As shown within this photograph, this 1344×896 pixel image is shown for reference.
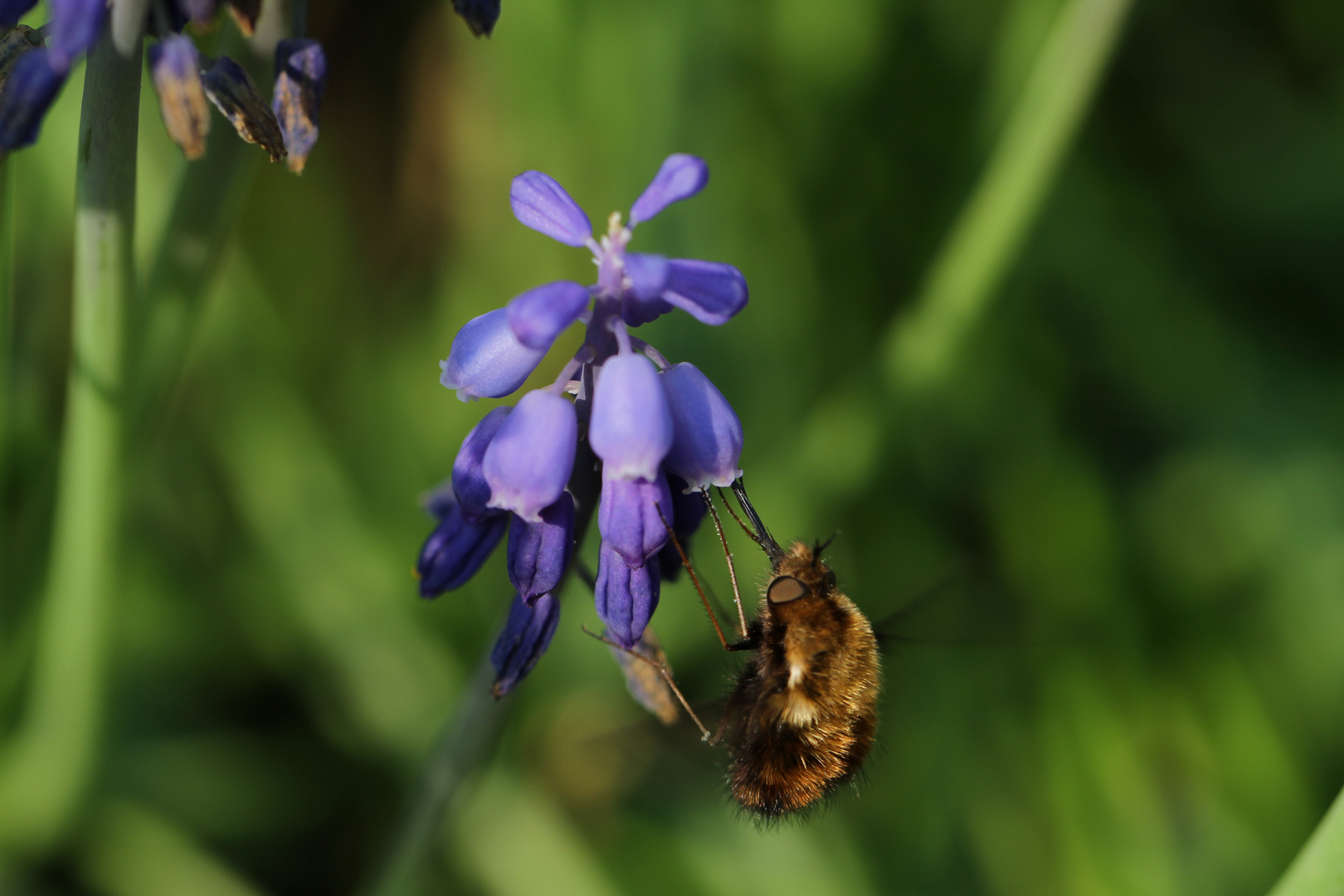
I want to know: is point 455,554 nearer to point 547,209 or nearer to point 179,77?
point 547,209

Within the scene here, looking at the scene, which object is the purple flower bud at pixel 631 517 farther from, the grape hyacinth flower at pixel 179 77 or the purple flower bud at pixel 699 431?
the grape hyacinth flower at pixel 179 77

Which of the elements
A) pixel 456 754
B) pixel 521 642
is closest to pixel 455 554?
pixel 521 642

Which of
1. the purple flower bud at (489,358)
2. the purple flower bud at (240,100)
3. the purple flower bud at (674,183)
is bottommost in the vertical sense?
the purple flower bud at (489,358)

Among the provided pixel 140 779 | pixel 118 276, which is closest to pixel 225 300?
pixel 140 779

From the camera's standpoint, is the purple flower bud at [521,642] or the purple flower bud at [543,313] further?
the purple flower bud at [521,642]

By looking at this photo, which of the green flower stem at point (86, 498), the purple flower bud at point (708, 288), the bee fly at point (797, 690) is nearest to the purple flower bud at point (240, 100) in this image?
the green flower stem at point (86, 498)

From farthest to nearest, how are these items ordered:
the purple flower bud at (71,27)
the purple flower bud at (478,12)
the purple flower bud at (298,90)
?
the purple flower bud at (298,90), the purple flower bud at (478,12), the purple flower bud at (71,27)

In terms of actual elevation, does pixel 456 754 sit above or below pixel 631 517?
below
